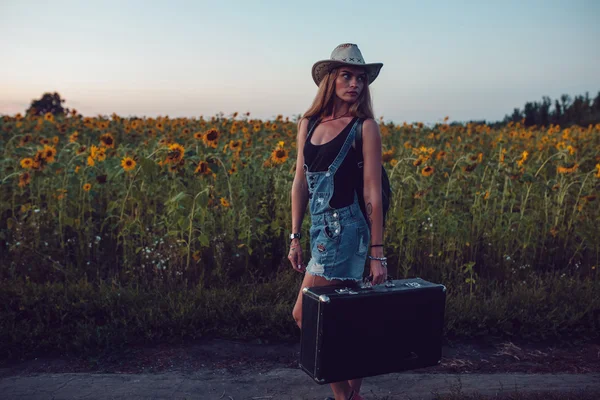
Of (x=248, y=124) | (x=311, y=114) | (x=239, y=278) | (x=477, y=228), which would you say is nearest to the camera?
(x=311, y=114)

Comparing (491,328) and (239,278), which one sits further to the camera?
(239,278)

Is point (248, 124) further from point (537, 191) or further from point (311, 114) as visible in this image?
point (311, 114)

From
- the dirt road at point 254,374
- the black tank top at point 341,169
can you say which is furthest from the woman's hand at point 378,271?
the dirt road at point 254,374

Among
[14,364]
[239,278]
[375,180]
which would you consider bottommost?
[14,364]

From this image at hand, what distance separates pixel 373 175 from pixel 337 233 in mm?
286

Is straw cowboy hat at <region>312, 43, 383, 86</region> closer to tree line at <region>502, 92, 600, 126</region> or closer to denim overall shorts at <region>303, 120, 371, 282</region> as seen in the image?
denim overall shorts at <region>303, 120, 371, 282</region>

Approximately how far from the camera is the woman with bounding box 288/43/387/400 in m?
2.60

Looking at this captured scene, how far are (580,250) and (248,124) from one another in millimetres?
5366

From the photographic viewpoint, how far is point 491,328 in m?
4.08

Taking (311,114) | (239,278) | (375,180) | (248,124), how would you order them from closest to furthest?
(375,180)
(311,114)
(239,278)
(248,124)

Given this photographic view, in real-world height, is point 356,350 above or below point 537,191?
below

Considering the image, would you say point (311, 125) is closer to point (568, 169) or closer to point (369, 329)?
point (369, 329)

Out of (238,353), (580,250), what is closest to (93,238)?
(238,353)

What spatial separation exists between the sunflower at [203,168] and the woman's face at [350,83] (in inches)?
77.5
